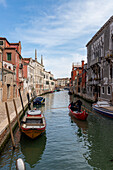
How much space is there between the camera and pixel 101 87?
2762cm

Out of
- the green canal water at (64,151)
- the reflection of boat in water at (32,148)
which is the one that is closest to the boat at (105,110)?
the green canal water at (64,151)

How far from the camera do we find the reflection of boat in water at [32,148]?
28.3ft

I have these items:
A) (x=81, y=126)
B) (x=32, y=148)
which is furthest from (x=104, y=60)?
(x=32, y=148)

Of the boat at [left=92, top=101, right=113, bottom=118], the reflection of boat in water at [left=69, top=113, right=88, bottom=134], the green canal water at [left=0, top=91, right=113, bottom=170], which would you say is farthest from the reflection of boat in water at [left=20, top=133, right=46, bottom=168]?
the boat at [left=92, top=101, right=113, bottom=118]

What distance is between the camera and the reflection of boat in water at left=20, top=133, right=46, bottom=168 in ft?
28.3

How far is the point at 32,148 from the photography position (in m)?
10.0

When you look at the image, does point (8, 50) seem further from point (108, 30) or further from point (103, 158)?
point (103, 158)

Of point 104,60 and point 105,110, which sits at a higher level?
point 104,60

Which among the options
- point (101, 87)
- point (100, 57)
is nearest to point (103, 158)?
point (101, 87)

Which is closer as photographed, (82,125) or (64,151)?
(64,151)

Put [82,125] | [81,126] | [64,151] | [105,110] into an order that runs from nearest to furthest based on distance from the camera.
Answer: [64,151]
[81,126]
[82,125]
[105,110]

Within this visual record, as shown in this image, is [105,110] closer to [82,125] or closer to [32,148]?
[82,125]

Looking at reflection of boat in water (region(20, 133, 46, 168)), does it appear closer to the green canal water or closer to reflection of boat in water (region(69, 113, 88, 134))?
the green canal water

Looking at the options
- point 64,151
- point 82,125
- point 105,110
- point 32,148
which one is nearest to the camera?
point 64,151
